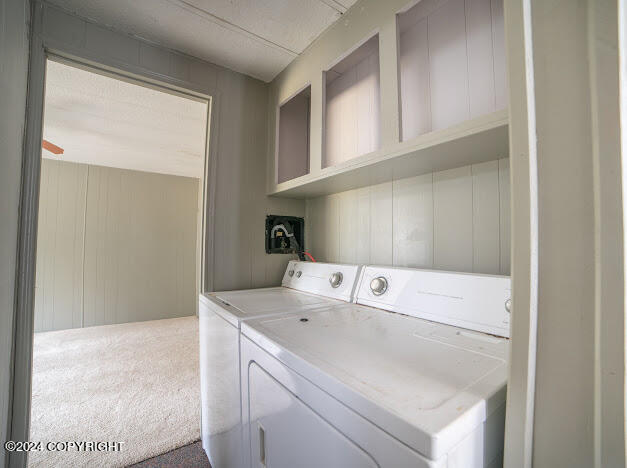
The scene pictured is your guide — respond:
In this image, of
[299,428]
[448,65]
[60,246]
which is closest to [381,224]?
[448,65]

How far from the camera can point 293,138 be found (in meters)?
1.81

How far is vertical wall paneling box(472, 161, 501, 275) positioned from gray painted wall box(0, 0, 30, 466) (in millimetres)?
1582

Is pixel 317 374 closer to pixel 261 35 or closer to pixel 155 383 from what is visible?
pixel 261 35

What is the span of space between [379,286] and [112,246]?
13.9 ft

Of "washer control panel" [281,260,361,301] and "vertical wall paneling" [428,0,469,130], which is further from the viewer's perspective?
"washer control panel" [281,260,361,301]

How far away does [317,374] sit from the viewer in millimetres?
564

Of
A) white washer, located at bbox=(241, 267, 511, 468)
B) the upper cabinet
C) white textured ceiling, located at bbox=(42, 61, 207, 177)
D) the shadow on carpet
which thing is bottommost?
the shadow on carpet

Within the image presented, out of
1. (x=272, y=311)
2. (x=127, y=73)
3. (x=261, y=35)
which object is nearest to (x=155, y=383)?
(x=272, y=311)

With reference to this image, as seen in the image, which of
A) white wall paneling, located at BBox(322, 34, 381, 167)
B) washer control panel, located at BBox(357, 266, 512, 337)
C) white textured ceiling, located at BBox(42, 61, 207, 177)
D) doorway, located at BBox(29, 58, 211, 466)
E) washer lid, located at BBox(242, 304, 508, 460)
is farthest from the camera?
white textured ceiling, located at BBox(42, 61, 207, 177)

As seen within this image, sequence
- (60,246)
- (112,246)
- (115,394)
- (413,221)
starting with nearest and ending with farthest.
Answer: (413,221) < (115,394) < (60,246) < (112,246)

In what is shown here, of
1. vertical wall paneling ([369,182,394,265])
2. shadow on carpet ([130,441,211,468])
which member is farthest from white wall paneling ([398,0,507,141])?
shadow on carpet ([130,441,211,468])

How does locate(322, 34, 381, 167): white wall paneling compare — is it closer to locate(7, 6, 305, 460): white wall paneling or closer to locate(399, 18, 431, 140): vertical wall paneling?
locate(399, 18, 431, 140): vertical wall paneling

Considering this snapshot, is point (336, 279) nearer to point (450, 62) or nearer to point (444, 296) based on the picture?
point (444, 296)

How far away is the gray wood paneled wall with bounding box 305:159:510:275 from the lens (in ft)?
3.26
